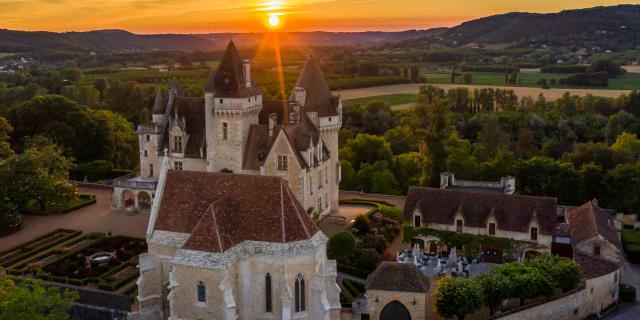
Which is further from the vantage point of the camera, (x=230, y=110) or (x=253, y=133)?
(x=253, y=133)

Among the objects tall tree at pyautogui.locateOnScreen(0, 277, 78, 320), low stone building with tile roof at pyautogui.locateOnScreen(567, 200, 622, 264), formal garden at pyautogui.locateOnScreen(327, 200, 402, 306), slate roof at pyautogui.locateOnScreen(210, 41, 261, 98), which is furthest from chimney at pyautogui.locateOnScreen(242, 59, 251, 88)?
low stone building with tile roof at pyautogui.locateOnScreen(567, 200, 622, 264)

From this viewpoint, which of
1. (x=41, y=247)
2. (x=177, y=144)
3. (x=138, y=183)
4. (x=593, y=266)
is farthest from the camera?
(x=138, y=183)

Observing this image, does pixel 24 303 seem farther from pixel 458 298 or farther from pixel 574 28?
pixel 574 28

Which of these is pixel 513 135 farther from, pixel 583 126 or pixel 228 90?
pixel 228 90

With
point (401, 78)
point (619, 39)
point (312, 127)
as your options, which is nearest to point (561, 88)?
point (401, 78)

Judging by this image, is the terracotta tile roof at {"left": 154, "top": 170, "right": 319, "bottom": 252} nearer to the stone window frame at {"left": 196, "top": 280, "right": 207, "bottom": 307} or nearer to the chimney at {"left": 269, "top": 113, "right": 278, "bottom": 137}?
the stone window frame at {"left": 196, "top": 280, "right": 207, "bottom": 307}

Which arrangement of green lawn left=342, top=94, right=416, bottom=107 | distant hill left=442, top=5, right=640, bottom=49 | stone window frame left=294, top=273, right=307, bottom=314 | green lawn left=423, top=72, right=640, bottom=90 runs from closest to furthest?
stone window frame left=294, top=273, right=307, bottom=314 < green lawn left=342, top=94, right=416, bottom=107 < green lawn left=423, top=72, right=640, bottom=90 < distant hill left=442, top=5, right=640, bottom=49

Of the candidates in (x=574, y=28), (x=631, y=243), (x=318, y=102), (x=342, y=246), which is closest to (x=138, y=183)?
(x=318, y=102)
